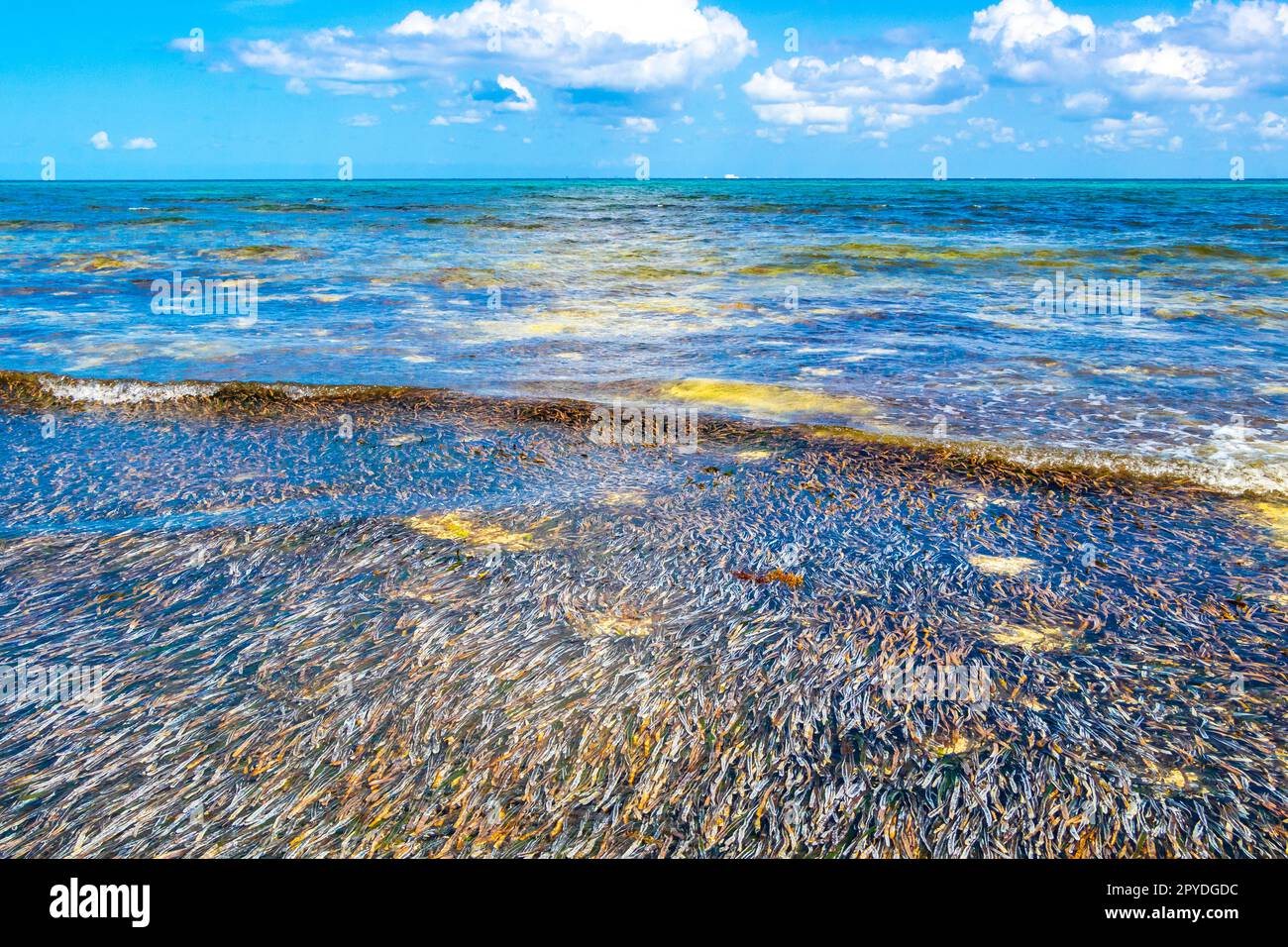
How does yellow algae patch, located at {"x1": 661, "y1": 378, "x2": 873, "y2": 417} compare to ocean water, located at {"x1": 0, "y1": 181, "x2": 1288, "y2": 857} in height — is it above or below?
above

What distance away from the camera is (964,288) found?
1655cm

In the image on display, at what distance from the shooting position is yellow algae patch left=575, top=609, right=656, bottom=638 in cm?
351

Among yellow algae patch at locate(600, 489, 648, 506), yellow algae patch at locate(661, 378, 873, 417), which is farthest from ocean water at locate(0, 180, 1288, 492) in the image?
yellow algae patch at locate(600, 489, 648, 506)

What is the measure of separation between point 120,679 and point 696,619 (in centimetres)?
231

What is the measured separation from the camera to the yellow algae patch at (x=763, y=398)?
708cm
